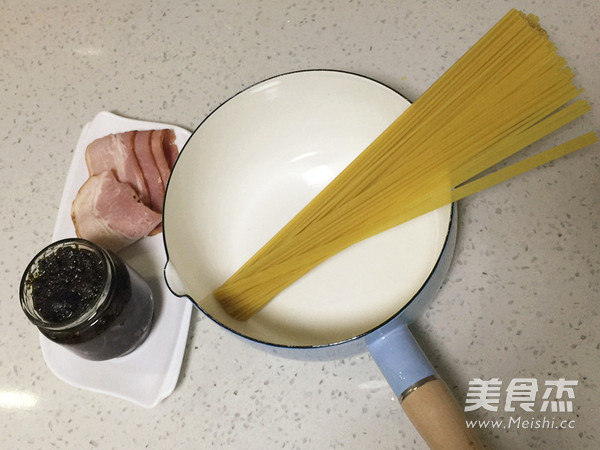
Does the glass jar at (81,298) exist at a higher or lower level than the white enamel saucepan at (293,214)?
lower

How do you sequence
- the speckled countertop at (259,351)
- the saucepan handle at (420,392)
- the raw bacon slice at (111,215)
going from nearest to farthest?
1. the saucepan handle at (420,392)
2. the speckled countertop at (259,351)
3. the raw bacon slice at (111,215)

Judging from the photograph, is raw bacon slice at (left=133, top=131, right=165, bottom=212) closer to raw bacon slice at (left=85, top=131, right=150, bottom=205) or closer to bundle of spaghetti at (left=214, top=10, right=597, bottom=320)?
raw bacon slice at (left=85, top=131, right=150, bottom=205)

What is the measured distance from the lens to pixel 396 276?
621mm

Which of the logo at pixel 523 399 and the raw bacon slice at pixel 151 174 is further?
the raw bacon slice at pixel 151 174

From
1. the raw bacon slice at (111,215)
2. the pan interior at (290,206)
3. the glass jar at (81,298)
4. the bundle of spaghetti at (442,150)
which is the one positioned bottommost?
the raw bacon slice at (111,215)

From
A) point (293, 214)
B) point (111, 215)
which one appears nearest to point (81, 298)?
point (111, 215)

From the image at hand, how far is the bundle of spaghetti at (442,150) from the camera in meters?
0.48

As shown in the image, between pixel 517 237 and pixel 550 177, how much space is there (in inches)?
3.5

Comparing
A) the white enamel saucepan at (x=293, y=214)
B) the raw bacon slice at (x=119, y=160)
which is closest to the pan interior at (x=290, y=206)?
the white enamel saucepan at (x=293, y=214)

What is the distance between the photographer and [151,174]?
0.73m

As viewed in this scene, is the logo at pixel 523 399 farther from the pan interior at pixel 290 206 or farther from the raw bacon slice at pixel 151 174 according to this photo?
the raw bacon slice at pixel 151 174

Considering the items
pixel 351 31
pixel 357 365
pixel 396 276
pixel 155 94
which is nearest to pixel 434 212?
pixel 396 276

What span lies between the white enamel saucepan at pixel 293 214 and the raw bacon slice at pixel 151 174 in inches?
3.3

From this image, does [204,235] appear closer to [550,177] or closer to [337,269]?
[337,269]
